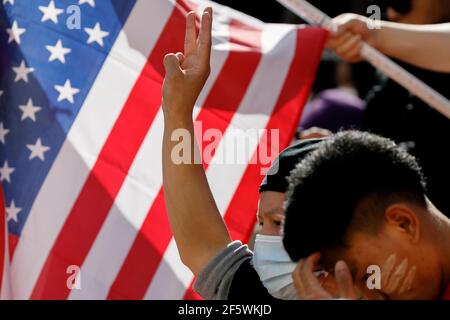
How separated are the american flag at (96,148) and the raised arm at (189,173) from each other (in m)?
0.99

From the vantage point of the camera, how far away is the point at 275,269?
2.27 m

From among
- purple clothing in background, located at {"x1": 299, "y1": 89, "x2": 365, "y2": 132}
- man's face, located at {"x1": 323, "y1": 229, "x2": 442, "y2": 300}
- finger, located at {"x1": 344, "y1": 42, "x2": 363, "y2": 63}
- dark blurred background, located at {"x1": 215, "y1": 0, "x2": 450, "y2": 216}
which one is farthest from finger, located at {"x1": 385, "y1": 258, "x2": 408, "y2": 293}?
purple clothing in background, located at {"x1": 299, "y1": 89, "x2": 365, "y2": 132}

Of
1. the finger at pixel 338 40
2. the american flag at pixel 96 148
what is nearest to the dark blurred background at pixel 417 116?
the finger at pixel 338 40

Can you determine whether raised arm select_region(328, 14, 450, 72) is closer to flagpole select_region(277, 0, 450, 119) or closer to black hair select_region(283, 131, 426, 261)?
flagpole select_region(277, 0, 450, 119)

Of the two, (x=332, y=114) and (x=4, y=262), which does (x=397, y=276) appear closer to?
(x=4, y=262)

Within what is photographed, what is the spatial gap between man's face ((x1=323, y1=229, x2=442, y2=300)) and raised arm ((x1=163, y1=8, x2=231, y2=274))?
1.54 ft

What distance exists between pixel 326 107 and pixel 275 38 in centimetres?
166

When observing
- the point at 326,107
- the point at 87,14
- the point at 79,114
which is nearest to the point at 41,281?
the point at 79,114

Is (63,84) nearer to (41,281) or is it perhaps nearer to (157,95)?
(157,95)

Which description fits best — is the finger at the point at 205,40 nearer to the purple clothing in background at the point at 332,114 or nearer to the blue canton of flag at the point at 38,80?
the blue canton of flag at the point at 38,80

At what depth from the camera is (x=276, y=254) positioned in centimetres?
230

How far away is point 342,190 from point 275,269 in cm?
38

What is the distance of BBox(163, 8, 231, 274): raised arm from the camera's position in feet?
7.73

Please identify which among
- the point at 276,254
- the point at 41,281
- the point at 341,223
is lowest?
the point at 41,281
